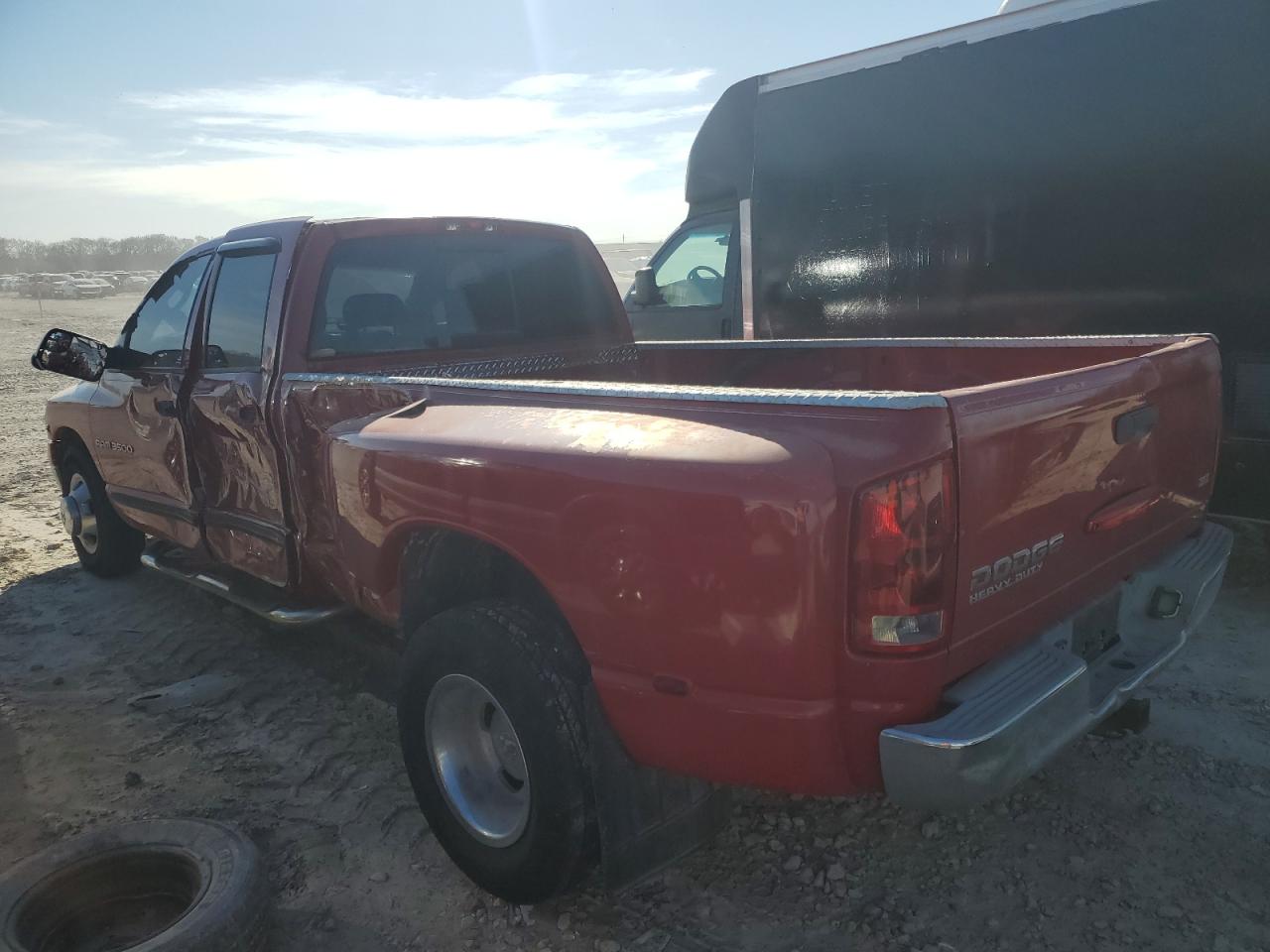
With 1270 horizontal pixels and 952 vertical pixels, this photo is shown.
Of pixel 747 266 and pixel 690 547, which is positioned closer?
pixel 690 547

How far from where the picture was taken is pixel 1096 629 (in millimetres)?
2494

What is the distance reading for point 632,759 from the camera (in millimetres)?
2312

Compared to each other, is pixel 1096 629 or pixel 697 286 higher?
pixel 697 286

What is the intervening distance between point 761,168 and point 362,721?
4.66 meters

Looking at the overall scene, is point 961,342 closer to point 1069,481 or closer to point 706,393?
point 1069,481

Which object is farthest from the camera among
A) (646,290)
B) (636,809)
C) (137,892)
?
(646,290)

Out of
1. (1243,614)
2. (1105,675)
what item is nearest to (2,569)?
(1105,675)

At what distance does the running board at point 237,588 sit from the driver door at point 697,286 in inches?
160

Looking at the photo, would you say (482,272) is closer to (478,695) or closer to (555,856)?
(478,695)

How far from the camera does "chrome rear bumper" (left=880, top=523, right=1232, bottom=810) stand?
1872mm

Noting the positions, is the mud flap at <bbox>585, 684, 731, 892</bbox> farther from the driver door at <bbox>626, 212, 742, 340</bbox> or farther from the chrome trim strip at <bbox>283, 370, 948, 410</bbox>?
the driver door at <bbox>626, 212, 742, 340</bbox>

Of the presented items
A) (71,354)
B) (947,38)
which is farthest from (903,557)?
(947,38)

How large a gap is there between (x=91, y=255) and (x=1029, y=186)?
86.9m

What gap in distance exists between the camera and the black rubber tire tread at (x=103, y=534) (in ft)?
18.0
